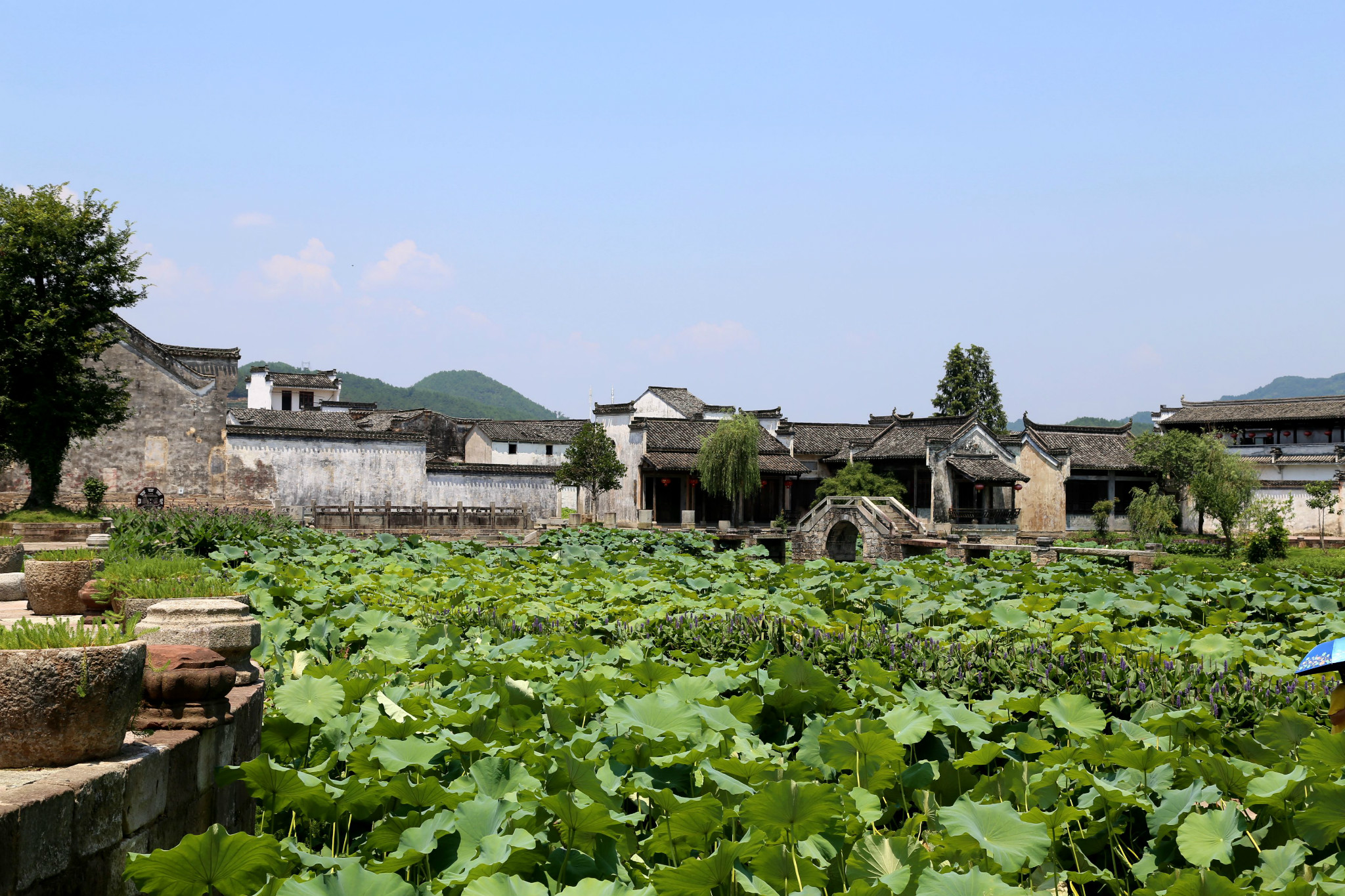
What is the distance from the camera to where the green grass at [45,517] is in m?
15.5

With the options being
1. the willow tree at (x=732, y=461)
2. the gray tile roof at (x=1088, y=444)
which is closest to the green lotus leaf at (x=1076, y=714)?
the willow tree at (x=732, y=461)

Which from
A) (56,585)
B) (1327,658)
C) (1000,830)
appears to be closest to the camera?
(1000,830)

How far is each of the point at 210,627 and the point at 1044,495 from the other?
32.4 m

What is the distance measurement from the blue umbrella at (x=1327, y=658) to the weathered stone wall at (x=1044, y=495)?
99.9ft

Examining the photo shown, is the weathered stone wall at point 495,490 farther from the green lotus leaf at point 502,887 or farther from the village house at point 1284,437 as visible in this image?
the green lotus leaf at point 502,887

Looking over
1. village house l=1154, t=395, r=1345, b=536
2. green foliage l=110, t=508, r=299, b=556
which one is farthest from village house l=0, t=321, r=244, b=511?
village house l=1154, t=395, r=1345, b=536

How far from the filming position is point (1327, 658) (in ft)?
11.4

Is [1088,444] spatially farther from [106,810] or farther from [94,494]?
[106,810]

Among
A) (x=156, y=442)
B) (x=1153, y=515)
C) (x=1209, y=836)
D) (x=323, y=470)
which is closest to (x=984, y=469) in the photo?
(x=1153, y=515)

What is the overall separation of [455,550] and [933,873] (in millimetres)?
11983

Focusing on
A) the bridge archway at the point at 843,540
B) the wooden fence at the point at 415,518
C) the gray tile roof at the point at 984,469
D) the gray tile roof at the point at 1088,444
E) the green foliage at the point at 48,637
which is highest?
the gray tile roof at the point at 1088,444

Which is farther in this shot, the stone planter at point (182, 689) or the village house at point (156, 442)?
the village house at point (156, 442)

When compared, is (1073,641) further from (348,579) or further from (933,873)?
(348,579)

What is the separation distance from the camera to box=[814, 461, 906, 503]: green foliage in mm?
29547
